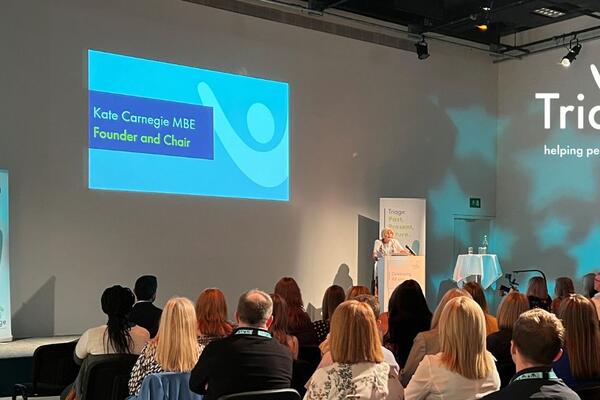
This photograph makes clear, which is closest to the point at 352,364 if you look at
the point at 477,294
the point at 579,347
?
the point at 579,347

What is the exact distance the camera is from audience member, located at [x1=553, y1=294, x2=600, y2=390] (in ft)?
10.5

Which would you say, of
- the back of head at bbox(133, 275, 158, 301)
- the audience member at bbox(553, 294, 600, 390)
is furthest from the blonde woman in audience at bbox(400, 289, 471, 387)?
the back of head at bbox(133, 275, 158, 301)

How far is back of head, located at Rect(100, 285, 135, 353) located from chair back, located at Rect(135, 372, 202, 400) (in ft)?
2.54

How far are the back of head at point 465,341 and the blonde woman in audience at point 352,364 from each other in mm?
284

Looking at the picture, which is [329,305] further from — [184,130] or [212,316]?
[184,130]

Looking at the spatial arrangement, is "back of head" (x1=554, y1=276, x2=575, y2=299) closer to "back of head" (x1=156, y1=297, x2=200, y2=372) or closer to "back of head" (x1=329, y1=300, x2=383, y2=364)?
"back of head" (x1=329, y1=300, x2=383, y2=364)

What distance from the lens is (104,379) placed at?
354 cm

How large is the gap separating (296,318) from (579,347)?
76.2 inches

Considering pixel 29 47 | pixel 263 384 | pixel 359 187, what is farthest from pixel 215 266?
pixel 263 384

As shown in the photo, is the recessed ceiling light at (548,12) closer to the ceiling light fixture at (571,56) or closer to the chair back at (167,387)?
the ceiling light fixture at (571,56)

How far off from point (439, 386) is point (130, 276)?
16.9 feet

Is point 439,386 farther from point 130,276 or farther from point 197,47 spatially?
point 197,47

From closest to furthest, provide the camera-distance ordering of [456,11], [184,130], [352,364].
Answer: [352,364], [184,130], [456,11]

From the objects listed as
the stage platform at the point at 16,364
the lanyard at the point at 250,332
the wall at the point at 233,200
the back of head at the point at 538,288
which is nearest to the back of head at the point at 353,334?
the lanyard at the point at 250,332
